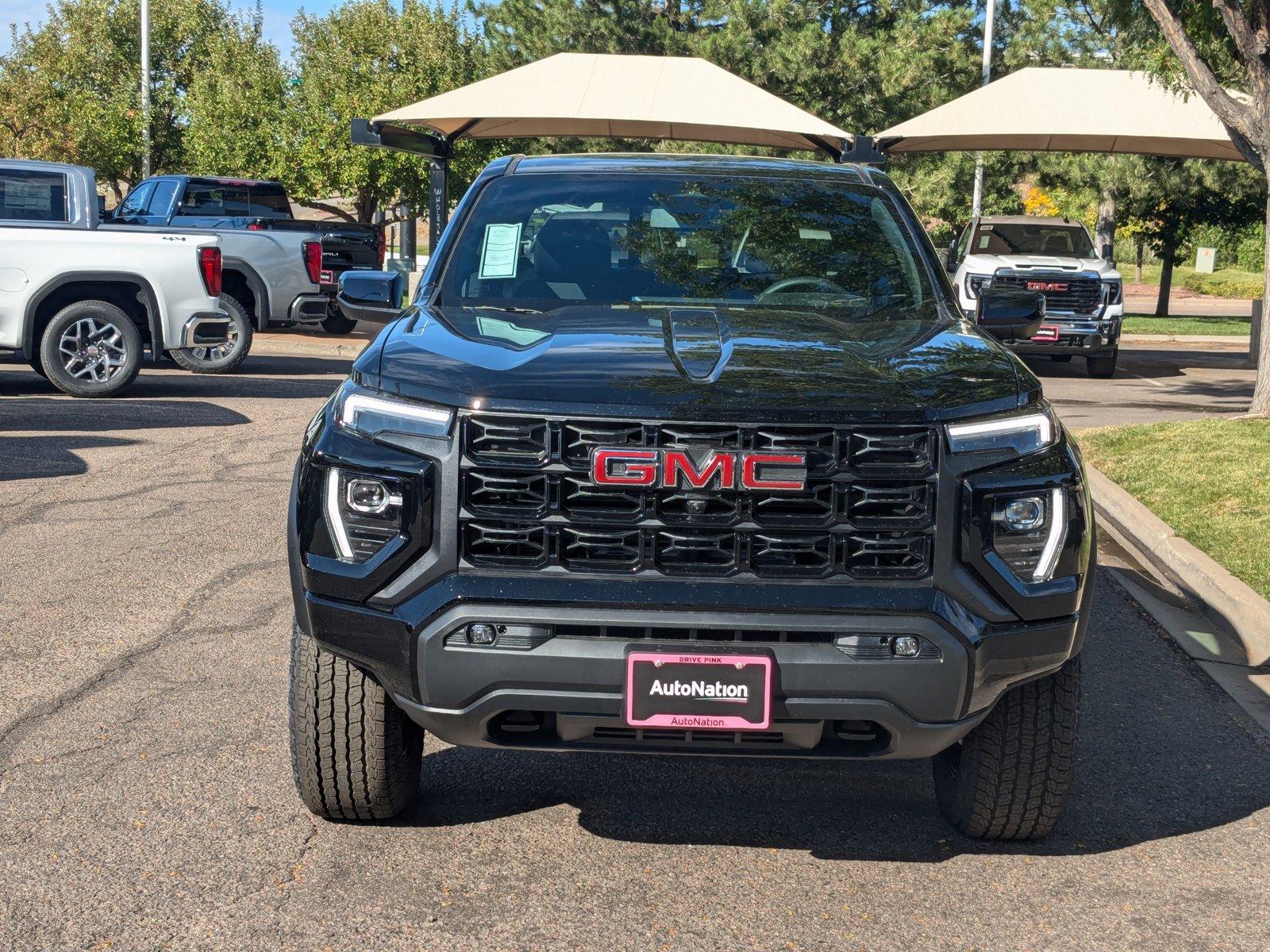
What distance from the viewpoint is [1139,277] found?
2018 inches

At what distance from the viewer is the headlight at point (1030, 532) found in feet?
12.0

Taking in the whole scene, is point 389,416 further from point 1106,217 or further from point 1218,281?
point 1218,281

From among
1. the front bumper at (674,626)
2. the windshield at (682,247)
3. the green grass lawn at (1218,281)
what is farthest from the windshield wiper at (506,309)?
the green grass lawn at (1218,281)

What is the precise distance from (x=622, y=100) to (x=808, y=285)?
14161 millimetres

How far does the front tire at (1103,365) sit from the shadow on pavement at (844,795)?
14.4 metres

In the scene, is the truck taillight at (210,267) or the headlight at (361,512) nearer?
the headlight at (361,512)

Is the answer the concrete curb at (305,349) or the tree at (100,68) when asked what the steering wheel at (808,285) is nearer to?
the concrete curb at (305,349)

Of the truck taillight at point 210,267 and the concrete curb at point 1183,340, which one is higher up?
the truck taillight at point 210,267

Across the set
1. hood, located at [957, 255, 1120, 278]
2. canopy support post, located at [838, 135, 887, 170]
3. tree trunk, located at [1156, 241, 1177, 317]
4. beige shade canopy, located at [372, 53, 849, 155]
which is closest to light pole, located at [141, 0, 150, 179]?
beige shade canopy, located at [372, 53, 849, 155]

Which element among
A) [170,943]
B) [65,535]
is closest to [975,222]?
[65,535]

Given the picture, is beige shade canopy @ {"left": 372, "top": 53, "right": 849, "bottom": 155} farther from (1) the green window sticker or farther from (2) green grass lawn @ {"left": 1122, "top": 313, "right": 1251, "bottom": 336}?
(1) the green window sticker

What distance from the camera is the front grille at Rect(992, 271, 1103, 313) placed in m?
18.6

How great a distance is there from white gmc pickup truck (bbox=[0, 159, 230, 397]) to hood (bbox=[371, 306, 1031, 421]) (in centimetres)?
951

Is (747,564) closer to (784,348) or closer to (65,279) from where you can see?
(784,348)
